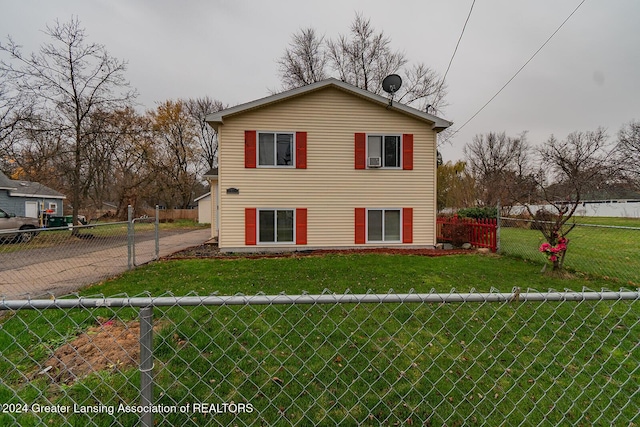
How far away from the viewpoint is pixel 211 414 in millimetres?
2104

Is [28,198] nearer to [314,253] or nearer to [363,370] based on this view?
[314,253]

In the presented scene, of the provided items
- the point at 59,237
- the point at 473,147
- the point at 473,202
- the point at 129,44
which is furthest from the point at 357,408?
the point at 473,147

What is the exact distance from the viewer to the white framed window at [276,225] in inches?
409

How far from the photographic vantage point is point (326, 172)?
10516 millimetres

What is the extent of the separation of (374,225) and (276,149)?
14.8 ft

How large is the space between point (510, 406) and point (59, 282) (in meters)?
7.92

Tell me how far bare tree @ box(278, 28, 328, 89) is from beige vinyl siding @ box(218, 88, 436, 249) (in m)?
12.5

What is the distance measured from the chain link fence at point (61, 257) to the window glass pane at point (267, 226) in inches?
157

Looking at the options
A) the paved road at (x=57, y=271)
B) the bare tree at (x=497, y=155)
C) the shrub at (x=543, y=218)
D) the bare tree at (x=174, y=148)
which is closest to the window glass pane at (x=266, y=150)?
the paved road at (x=57, y=271)

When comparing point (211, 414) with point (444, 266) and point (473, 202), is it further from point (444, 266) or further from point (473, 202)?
point (473, 202)

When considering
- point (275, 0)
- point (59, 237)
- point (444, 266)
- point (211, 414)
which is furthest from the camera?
point (275, 0)

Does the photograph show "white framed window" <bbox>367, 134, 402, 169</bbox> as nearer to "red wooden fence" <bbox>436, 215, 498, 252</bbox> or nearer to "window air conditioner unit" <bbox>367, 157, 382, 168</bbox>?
"window air conditioner unit" <bbox>367, 157, 382, 168</bbox>

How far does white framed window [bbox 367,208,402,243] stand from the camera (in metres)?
10.7

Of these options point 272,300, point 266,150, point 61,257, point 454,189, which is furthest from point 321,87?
point 454,189
